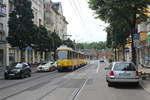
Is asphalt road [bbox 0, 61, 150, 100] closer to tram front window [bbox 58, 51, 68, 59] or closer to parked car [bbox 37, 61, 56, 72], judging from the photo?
tram front window [bbox 58, 51, 68, 59]

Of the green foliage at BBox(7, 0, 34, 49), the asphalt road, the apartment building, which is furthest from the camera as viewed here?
the apartment building

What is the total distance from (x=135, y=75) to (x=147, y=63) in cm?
2432

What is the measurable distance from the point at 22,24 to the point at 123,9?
69.4ft

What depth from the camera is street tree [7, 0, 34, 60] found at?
40.8 m

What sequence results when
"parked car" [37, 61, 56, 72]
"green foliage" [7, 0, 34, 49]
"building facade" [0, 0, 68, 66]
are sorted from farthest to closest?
"building facade" [0, 0, 68, 66] < "parked car" [37, 61, 56, 72] < "green foliage" [7, 0, 34, 49]

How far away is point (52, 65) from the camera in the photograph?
152 feet

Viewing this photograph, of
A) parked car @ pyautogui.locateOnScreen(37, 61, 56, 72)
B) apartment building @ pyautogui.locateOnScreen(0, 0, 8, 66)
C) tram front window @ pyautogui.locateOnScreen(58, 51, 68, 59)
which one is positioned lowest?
parked car @ pyautogui.locateOnScreen(37, 61, 56, 72)

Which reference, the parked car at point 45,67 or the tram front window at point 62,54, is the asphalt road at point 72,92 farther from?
the parked car at point 45,67

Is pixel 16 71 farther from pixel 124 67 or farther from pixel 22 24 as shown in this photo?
pixel 22 24

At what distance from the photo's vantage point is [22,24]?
4097 centimetres

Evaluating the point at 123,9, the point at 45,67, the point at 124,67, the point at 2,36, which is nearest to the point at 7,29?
the point at 2,36

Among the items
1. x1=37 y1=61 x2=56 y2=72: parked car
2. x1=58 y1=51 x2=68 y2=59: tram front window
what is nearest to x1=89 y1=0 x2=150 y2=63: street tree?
x1=58 y1=51 x2=68 y2=59: tram front window

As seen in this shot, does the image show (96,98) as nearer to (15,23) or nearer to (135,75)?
(135,75)

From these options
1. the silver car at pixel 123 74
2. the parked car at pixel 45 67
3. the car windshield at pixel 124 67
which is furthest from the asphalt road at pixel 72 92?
Answer: the parked car at pixel 45 67
